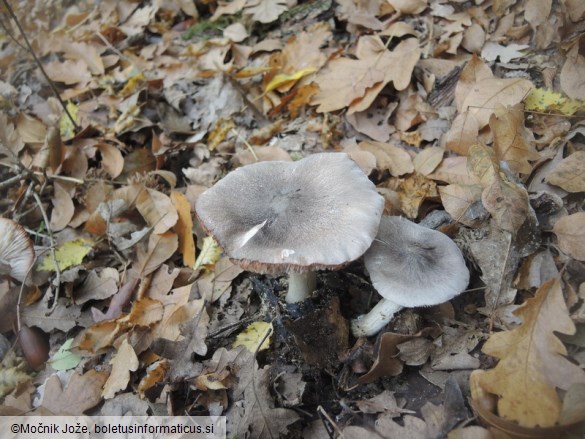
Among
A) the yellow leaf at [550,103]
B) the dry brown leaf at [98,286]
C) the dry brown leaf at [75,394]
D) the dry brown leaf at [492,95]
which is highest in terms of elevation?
the dry brown leaf at [492,95]

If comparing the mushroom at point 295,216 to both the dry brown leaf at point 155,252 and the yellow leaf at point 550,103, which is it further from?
the yellow leaf at point 550,103

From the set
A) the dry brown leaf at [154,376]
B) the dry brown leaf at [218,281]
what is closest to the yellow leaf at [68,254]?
the dry brown leaf at [218,281]

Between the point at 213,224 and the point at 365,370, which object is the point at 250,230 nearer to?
the point at 213,224

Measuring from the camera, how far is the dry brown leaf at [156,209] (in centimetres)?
323

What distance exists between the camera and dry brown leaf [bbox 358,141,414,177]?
312 cm

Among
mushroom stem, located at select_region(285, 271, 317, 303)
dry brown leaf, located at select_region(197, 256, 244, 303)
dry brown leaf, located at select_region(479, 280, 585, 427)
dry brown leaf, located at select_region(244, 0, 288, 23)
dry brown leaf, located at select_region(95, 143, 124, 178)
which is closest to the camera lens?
dry brown leaf, located at select_region(479, 280, 585, 427)

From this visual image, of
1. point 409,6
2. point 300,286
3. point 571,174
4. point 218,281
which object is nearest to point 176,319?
point 218,281

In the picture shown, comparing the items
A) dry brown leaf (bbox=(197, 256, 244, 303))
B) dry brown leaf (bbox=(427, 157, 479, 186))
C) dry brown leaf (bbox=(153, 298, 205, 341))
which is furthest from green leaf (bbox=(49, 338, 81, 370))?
dry brown leaf (bbox=(427, 157, 479, 186))

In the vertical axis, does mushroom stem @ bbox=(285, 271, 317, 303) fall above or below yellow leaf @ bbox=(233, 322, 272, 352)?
above

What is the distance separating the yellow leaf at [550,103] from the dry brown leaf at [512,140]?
24cm

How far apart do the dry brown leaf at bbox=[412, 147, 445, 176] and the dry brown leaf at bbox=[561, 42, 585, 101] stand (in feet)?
2.92

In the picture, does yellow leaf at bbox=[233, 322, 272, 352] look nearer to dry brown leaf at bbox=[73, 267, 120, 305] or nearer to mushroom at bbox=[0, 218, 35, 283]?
dry brown leaf at bbox=[73, 267, 120, 305]

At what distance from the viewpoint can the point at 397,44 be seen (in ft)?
12.9

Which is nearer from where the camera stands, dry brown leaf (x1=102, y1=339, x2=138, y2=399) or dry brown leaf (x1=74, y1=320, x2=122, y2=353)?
dry brown leaf (x1=102, y1=339, x2=138, y2=399)
